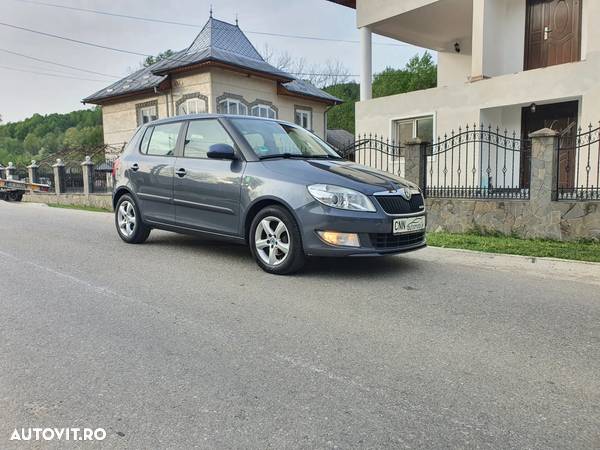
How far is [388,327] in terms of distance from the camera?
13.2ft

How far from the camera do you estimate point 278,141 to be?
6.40 m

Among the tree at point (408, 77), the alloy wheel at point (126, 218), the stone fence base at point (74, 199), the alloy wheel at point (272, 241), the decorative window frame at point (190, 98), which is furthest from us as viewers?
the tree at point (408, 77)

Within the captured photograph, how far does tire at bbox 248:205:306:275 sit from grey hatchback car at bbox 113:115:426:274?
0.01 m

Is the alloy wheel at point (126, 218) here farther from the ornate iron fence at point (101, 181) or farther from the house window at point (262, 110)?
the house window at point (262, 110)

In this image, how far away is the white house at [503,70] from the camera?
11398 millimetres

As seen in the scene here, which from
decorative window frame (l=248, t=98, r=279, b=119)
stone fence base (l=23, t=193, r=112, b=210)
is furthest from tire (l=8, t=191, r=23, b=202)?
decorative window frame (l=248, t=98, r=279, b=119)

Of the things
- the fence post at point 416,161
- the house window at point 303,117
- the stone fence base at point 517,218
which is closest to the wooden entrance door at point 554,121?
the fence post at point 416,161

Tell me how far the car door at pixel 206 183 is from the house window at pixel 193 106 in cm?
1564

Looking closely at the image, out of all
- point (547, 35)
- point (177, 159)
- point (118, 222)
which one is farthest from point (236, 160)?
point (547, 35)

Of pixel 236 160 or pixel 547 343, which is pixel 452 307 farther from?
pixel 236 160

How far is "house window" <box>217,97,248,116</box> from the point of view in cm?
2209

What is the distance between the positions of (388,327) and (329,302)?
0.80 m

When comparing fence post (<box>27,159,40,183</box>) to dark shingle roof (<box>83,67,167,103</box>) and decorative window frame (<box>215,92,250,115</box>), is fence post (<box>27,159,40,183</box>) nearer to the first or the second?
dark shingle roof (<box>83,67,167,103</box>)

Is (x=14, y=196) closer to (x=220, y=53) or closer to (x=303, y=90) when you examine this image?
(x=220, y=53)
